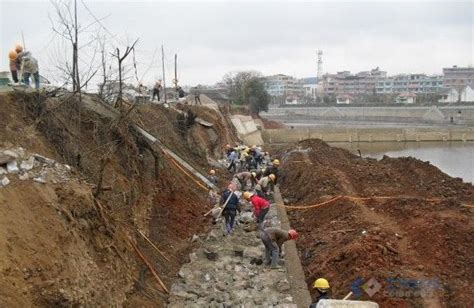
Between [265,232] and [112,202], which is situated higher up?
[112,202]

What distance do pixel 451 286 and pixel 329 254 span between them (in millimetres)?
3533

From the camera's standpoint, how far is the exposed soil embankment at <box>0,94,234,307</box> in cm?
691

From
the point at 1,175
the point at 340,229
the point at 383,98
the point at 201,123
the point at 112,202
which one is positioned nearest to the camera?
the point at 1,175

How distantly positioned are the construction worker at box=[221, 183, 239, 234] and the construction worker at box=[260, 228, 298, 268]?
216 centimetres

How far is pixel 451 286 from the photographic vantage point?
9.28m

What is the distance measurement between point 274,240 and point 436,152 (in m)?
47.8

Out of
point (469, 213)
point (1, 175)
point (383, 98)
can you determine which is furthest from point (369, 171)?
point (383, 98)

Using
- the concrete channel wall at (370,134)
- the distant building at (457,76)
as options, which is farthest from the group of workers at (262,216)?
the distant building at (457,76)

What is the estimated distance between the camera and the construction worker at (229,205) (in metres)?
14.0

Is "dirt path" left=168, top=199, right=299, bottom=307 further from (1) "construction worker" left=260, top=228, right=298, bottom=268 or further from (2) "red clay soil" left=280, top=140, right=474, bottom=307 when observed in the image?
(2) "red clay soil" left=280, top=140, right=474, bottom=307

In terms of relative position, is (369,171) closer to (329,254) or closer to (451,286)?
(329,254)

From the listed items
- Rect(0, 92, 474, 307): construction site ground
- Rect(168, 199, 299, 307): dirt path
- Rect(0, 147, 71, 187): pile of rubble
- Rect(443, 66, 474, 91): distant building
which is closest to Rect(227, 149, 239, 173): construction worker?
Rect(0, 92, 474, 307): construction site ground

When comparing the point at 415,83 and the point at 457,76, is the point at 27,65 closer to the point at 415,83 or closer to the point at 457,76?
the point at 415,83

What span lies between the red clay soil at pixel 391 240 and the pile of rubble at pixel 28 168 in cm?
601
